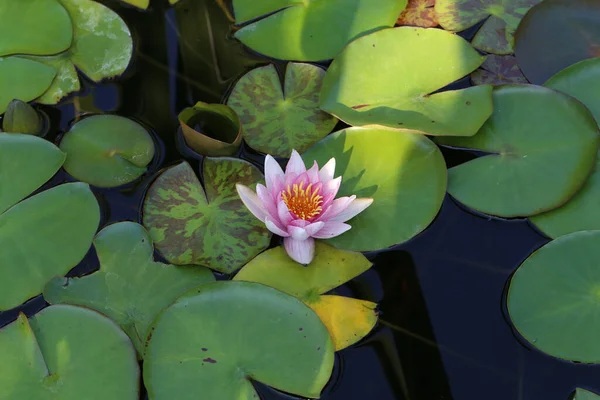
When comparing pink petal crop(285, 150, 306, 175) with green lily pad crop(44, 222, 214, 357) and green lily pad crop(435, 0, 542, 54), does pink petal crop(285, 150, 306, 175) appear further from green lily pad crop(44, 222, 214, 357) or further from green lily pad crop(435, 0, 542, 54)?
green lily pad crop(435, 0, 542, 54)

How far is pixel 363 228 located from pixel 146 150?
1.13 m

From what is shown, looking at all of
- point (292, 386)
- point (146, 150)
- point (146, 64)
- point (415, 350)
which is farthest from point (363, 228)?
point (146, 64)

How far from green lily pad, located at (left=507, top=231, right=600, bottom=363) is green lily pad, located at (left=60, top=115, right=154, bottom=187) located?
1.82 metres

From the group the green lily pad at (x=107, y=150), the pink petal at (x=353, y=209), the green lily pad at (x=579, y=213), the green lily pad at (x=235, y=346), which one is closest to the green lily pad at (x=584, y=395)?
the green lily pad at (x=579, y=213)

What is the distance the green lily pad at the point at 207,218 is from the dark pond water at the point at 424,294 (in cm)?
16

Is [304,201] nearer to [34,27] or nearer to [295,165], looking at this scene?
[295,165]

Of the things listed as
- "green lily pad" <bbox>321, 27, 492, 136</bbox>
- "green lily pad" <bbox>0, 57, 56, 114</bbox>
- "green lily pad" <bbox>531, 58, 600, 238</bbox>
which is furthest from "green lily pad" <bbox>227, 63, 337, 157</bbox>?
"green lily pad" <bbox>531, 58, 600, 238</bbox>

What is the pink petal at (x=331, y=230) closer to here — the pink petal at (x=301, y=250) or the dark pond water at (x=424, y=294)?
the pink petal at (x=301, y=250)

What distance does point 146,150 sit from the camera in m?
2.57

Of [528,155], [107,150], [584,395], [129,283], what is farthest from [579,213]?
[107,150]

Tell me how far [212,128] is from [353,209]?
87 centimetres

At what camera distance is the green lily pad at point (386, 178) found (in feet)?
7.49

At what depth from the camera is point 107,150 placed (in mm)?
2533

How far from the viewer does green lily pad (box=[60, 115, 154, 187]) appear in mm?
2498
